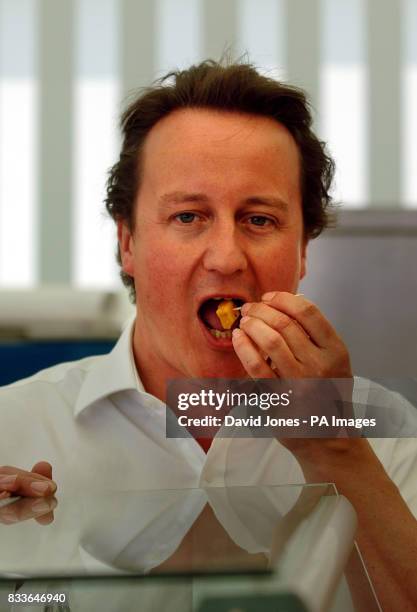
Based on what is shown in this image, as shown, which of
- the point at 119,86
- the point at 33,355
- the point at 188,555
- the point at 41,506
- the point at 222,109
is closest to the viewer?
the point at 188,555

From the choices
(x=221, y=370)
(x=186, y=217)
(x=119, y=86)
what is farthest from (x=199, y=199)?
(x=119, y=86)

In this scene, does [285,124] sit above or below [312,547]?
above

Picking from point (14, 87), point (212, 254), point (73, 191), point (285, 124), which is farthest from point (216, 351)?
point (14, 87)

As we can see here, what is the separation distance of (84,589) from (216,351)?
0.33 meters

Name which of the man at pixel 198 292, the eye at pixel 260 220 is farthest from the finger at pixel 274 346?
the eye at pixel 260 220

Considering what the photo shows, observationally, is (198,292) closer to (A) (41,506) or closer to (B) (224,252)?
(B) (224,252)

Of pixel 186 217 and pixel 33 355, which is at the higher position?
pixel 186 217

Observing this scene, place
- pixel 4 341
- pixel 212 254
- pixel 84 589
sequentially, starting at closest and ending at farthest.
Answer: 1. pixel 84 589
2. pixel 212 254
3. pixel 4 341

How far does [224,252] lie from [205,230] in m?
0.03

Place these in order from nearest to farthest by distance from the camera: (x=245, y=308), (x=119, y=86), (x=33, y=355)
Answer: (x=245, y=308), (x=33, y=355), (x=119, y=86)

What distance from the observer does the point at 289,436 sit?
500mm

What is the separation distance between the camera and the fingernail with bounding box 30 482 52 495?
492 mm

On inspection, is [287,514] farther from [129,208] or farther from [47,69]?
[47,69]

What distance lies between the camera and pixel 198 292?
656 mm
